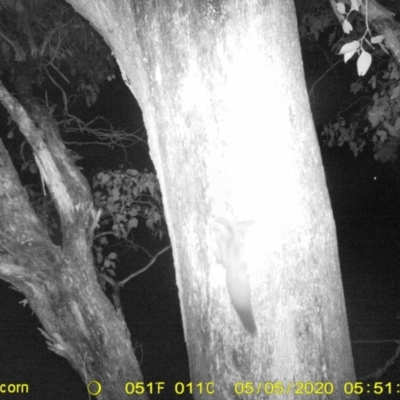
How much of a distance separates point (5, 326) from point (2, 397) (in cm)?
552

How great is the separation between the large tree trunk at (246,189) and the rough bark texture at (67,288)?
1.87m

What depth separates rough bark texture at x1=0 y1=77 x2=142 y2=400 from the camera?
340cm

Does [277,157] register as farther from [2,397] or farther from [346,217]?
[346,217]

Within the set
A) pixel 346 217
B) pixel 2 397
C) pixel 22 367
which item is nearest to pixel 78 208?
pixel 2 397

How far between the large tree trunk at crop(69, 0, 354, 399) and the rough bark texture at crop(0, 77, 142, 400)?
1.87m

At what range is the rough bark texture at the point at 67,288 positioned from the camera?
3400mm

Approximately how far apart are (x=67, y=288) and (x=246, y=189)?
2195 mm

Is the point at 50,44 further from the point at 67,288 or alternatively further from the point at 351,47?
the point at 351,47

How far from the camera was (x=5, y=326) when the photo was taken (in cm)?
1705

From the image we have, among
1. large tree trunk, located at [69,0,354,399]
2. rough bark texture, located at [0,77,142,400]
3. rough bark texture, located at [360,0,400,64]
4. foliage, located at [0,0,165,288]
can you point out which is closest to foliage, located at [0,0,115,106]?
foliage, located at [0,0,165,288]

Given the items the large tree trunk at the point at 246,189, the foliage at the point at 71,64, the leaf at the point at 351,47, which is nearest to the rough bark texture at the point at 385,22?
the leaf at the point at 351,47

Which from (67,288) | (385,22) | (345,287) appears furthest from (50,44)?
(345,287)

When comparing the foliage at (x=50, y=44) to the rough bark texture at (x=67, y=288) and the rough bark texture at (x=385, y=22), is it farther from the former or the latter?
the rough bark texture at (x=385, y=22)

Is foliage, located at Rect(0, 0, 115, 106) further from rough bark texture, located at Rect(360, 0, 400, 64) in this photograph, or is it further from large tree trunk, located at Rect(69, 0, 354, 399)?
large tree trunk, located at Rect(69, 0, 354, 399)
